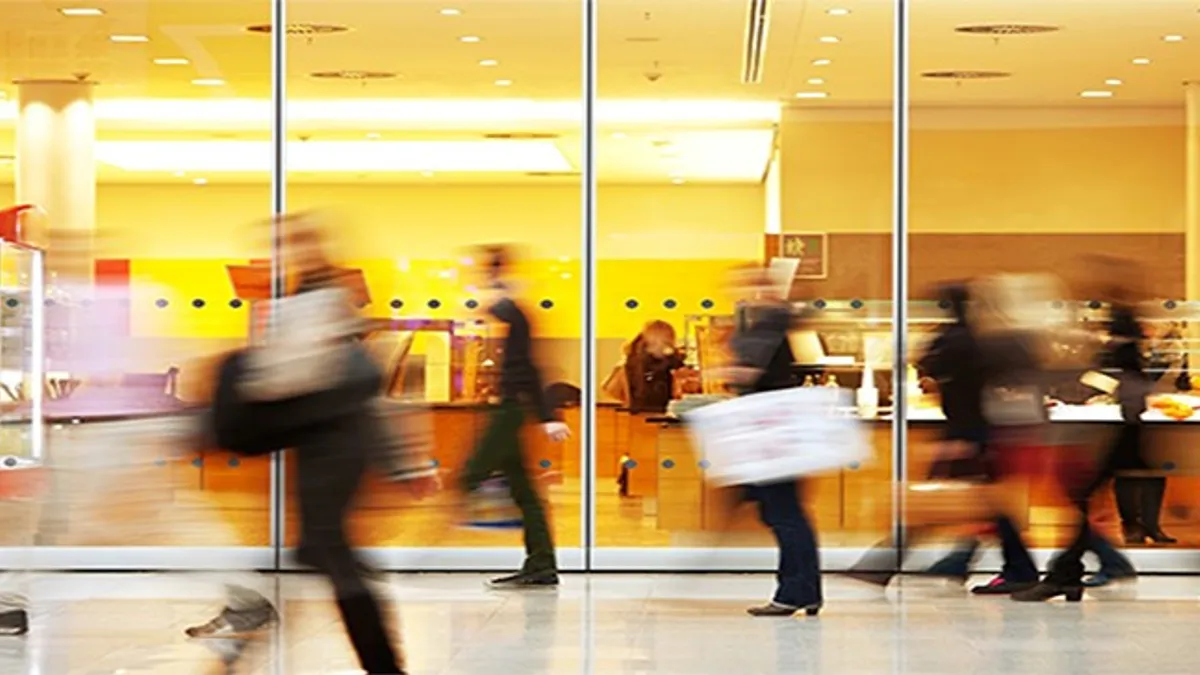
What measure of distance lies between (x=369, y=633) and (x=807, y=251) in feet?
18.8

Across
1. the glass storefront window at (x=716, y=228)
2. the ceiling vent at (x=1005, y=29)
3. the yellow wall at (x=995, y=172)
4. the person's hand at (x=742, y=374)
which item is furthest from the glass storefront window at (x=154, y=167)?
the ceiling vent at (x=1005, y=29)

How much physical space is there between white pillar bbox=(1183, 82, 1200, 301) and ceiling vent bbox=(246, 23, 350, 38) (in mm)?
4904

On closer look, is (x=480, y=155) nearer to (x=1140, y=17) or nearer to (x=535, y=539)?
(x=535, y=539)

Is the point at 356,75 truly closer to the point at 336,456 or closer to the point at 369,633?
the point at 336,456

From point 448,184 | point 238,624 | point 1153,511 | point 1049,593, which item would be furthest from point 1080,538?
point 238,624

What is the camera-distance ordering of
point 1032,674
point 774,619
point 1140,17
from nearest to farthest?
point 1032,674, point 774,619, point 1140,17

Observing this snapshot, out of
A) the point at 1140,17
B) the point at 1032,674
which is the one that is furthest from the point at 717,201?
the point at 1032,674

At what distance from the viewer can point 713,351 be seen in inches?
511

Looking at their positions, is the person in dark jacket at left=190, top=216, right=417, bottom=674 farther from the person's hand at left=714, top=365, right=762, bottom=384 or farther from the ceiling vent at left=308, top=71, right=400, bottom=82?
the ceiling vent at left=308, top=71, right=400, bottom=82

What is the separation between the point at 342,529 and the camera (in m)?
7.85

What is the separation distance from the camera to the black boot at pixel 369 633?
307 inches

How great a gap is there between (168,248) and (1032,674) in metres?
6.34

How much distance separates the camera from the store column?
13148mm

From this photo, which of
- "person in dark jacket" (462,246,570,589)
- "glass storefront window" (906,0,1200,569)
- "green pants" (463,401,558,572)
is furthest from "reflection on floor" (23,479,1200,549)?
"green pants" (463,401,558,572)
